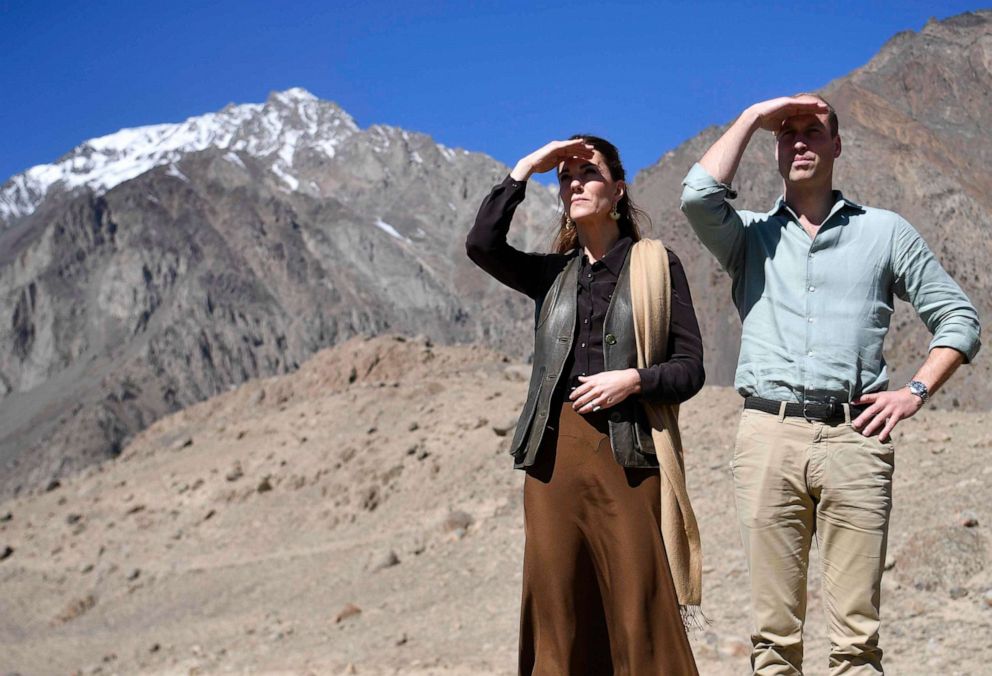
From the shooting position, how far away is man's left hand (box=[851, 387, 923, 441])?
8.79 feet

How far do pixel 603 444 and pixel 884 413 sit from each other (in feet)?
2.41

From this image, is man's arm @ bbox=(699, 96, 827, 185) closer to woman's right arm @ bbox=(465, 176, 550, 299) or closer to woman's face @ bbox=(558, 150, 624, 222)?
woman's face @ bbox=(558, 150, 624, 222)

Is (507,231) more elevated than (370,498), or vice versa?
(507,231)

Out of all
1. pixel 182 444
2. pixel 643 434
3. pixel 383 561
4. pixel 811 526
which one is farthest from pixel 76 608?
pixel 811 526

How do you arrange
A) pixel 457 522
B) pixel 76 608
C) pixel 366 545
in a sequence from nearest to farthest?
pixel 457 522 < pixel 366 545 < pixel 76 608

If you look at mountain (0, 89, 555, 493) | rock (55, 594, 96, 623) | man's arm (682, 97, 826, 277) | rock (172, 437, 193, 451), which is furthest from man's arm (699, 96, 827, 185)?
mountain (0, 89, 555, 493)

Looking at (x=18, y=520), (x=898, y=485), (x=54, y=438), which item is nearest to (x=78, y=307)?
(x=54, y=438)

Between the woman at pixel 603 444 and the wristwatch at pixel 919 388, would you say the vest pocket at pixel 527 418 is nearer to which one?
the woman at pixel 603 444

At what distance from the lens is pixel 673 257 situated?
3018mm

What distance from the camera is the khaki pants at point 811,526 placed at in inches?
106

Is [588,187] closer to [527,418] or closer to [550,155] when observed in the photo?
[550,155]

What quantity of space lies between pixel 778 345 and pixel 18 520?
1432cm

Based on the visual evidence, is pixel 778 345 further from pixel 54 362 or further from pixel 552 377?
pixel 54 362

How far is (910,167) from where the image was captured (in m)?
25.2
